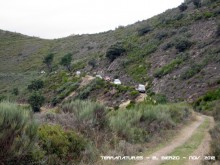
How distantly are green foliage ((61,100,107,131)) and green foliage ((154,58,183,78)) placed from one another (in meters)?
26.6

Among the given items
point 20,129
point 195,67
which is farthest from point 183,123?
point 195,67

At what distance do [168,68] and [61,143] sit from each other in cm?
3100

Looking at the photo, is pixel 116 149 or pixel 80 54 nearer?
pixel 116 149

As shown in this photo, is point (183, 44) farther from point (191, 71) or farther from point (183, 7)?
point (183, 7)

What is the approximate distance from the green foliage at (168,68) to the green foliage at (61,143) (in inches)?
1168

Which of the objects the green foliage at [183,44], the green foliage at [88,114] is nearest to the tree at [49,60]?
the green foliage at [183,44]

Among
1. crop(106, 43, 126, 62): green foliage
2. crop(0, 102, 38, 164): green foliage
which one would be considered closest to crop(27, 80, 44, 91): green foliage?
crop(106, 43, 126, 62): green foliage

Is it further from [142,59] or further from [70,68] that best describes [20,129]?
[70,68]

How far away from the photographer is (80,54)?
75.9 meters

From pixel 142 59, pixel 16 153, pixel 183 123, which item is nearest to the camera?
pixel 16 153

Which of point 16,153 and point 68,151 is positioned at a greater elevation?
point 16,153

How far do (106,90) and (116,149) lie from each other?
2786 centimetres

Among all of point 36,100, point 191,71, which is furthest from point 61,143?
point 36,100

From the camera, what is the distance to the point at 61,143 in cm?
907
